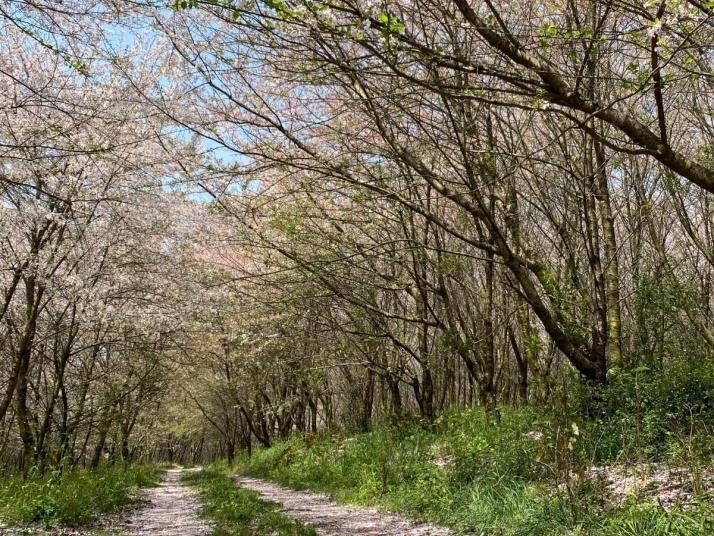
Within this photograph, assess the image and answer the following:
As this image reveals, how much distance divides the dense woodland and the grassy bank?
2.35ft

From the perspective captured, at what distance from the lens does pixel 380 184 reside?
6422 mm

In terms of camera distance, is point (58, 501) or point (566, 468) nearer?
point (566, 468)

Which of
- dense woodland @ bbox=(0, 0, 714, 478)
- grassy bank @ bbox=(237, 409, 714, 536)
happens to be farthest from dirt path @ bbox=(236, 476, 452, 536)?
dense woodland @ bbox=(0, 0, 714, 478)

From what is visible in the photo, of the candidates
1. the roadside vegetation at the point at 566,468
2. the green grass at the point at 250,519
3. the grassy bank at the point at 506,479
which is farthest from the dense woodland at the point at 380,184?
the green grass at the point at 250,519

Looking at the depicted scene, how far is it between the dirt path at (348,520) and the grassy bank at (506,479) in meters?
0.22

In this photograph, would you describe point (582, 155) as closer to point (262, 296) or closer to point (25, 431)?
point (262, 296)

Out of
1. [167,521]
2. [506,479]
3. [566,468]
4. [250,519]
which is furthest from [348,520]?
[566,468]

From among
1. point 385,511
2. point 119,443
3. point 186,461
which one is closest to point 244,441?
point 119,443

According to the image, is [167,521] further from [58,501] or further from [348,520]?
[348,520]

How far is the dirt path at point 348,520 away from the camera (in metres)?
5.52

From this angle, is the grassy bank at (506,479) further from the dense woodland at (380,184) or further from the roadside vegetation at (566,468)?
the dense woodland at (380,184)

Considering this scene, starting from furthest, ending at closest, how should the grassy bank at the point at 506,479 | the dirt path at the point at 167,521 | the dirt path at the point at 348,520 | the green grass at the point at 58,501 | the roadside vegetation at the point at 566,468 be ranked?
1. the dirt path at the point at 167,521
2. the green grass at the point at 58,501
3. the dirt path at the point at 348,520
4. the roadside vegetation at the point at 566,468
5. the grassy bank at the point at 506,479

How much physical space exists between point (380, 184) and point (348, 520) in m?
4.02

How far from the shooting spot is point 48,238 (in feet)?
31.7
